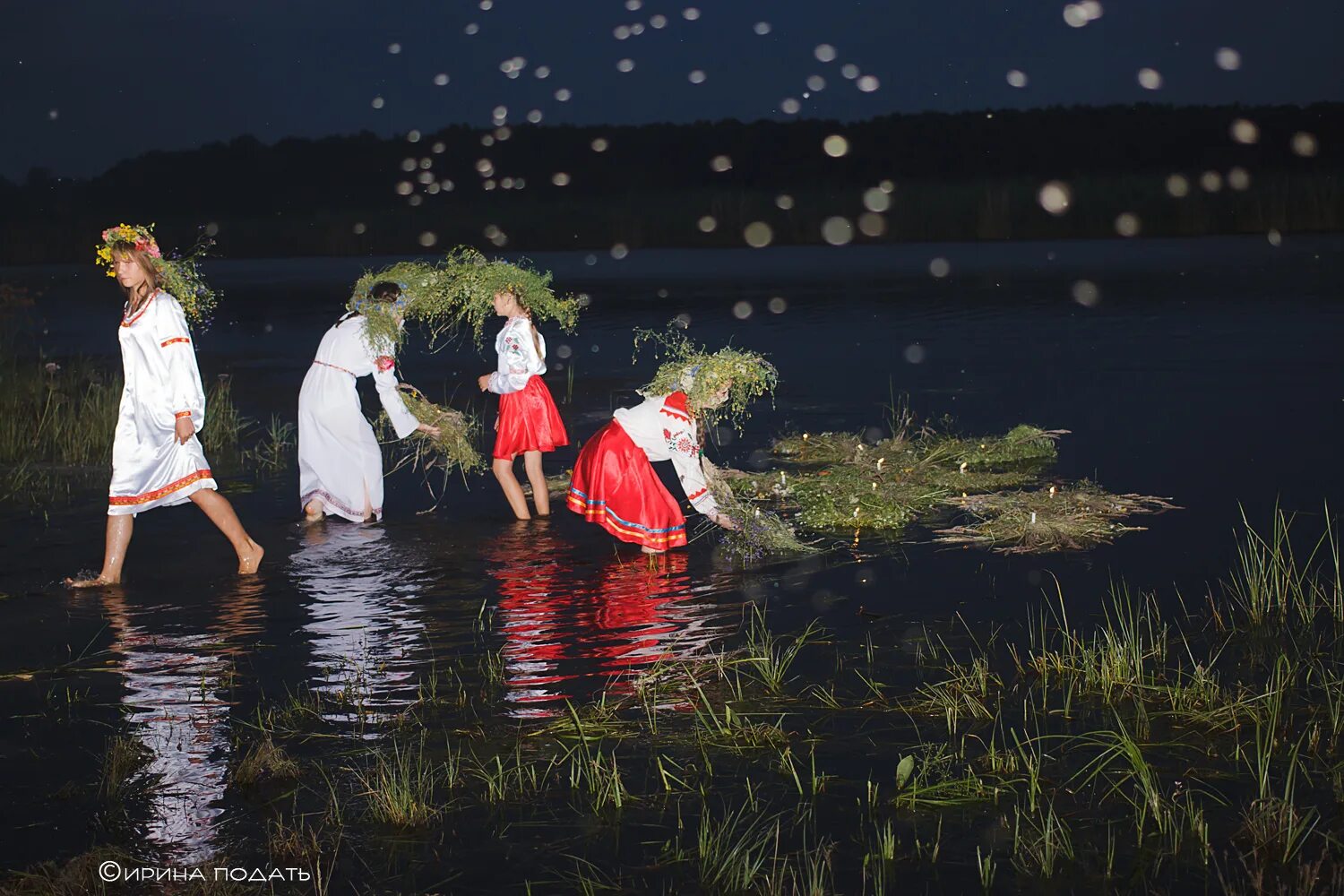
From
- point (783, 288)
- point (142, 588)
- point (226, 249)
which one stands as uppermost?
point (226, 249)

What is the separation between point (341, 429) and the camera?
11.7 metres

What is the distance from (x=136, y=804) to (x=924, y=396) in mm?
13400

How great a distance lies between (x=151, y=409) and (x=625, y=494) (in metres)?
2.90

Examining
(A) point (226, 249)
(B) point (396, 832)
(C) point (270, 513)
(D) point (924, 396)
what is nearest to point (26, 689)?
(B) point (396, 832)

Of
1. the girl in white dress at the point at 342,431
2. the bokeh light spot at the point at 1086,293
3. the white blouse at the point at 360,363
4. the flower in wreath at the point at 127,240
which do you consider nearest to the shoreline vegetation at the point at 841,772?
the flower in wreath at the point at 127,240

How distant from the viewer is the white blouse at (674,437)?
31.8 ft

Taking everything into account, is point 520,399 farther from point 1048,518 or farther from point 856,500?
point 1048,518

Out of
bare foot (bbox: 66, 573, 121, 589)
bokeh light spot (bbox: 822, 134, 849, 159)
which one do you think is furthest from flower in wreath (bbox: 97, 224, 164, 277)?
bokeh light spot (bbox: 822, 134, 849, 159)

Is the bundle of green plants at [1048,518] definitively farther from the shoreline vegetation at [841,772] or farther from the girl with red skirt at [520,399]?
the girl with red skirt at [520,399]

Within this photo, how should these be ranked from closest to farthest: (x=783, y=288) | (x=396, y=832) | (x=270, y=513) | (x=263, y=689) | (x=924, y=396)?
(x=396, y=832)
(x=263, y=689)
(x=270, y=513)
(x=924, y=396)
(x=783, y=288)

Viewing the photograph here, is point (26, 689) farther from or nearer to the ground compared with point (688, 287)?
A: nearer to the ground

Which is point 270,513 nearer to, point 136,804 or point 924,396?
point 136,804

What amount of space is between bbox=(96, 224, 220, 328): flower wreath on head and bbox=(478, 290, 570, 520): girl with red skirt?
2.06 m

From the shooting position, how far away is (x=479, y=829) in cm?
589
